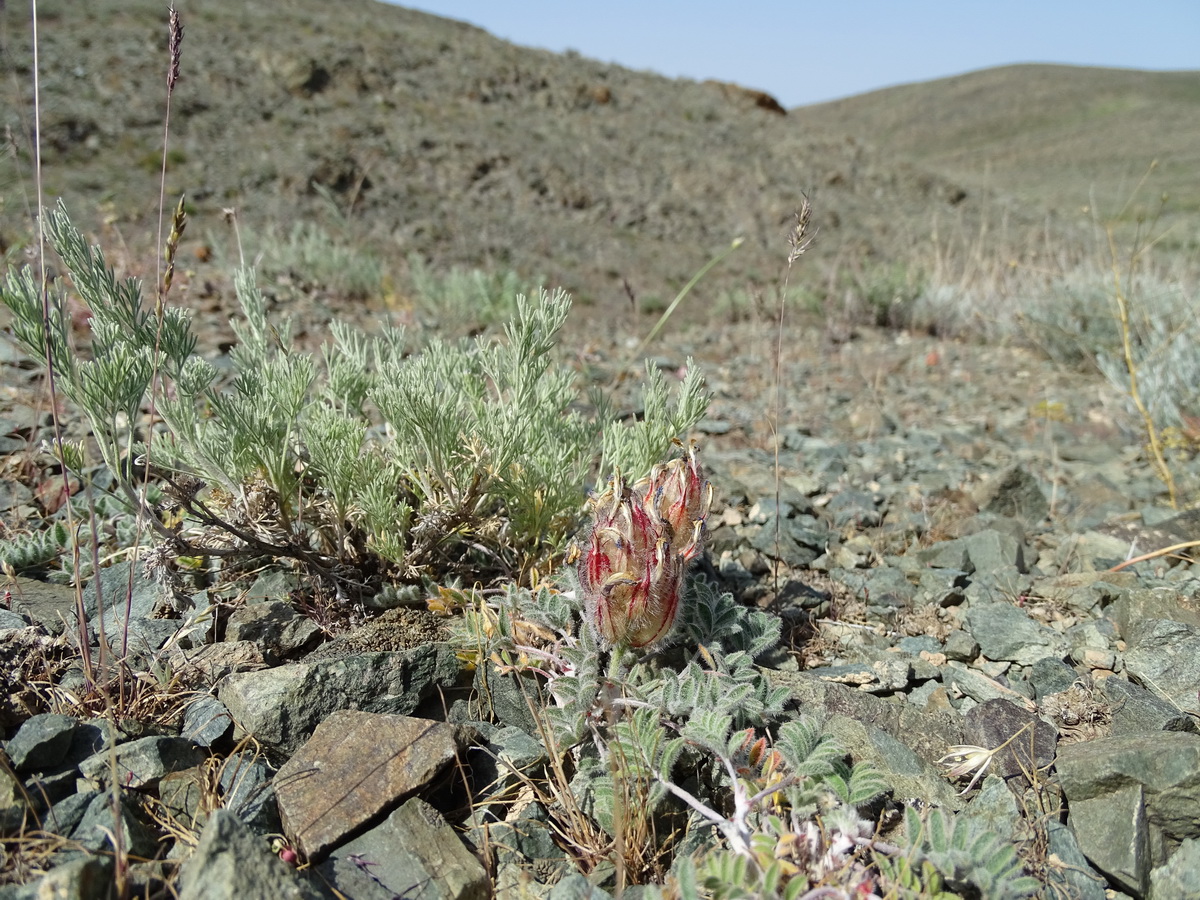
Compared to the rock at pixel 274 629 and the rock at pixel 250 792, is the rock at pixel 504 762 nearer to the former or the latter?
the rock at pixel 250 792

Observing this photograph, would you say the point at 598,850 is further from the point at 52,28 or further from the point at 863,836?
the point at 52,28

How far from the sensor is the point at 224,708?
5.54 feet

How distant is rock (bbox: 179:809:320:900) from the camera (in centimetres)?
119

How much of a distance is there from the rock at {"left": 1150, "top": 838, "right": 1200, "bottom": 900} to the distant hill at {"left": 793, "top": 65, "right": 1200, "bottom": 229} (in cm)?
3184

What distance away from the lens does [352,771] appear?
1521mm

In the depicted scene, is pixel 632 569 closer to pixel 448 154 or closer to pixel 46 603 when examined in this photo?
pixel 46 603

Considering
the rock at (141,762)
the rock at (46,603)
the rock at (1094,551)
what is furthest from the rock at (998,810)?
the rock at (46,603)

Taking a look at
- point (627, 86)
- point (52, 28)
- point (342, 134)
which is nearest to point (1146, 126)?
point (627, 86)

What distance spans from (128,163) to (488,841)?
13.3 metres

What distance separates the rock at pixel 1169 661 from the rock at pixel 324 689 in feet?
5.70

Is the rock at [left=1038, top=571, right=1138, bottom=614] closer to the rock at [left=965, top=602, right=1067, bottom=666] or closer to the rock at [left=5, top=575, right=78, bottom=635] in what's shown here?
the rock at [left=965, top=602, right=1067, bottom=666]

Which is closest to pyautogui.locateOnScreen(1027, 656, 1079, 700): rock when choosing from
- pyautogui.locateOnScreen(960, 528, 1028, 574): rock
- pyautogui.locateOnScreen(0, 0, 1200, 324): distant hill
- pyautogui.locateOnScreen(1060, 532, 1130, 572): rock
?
pyautogui.locateOnScreen(960, 528, 1028, 574): rock

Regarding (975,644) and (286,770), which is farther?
(975,644)

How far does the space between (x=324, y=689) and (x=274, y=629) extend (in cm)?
31
